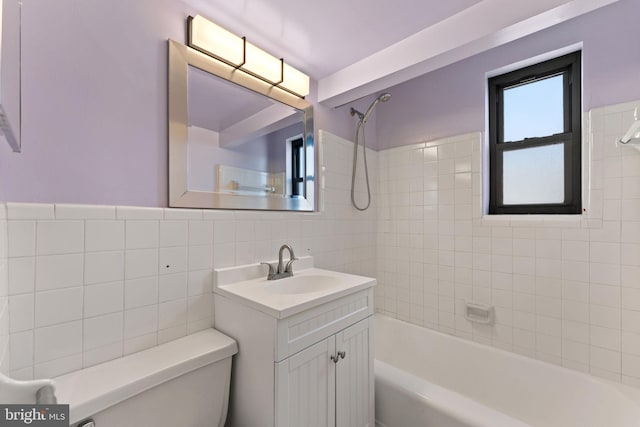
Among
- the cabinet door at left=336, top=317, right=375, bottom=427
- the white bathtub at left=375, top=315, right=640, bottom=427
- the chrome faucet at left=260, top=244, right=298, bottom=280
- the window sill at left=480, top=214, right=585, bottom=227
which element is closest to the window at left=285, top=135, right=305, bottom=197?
the chrome faucet at left=260, top=244, right=298, bottom=280

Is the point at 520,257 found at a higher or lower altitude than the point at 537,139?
lower

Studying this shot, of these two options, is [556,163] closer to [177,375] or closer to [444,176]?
[444,176]

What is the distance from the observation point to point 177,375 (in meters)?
0.98

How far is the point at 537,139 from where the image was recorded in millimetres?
1771

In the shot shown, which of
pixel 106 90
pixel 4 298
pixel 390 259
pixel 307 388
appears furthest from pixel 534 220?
pixel 4 298

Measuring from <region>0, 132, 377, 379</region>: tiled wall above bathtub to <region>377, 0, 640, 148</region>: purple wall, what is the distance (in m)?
1.48

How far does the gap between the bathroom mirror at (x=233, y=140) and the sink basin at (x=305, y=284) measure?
1.42ft

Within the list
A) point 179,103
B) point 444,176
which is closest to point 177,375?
point 179,103

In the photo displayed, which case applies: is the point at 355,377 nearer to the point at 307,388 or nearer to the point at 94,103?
the point at 307,388

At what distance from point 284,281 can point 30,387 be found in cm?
101

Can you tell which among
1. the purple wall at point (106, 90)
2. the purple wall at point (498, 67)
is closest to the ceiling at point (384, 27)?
the purple wall at point (106, 90)

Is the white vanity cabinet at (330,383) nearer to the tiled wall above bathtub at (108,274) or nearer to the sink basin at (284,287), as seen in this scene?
the sink basin at (284,287)

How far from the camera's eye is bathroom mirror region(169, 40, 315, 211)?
1213mm

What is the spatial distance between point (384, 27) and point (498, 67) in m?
0.98
